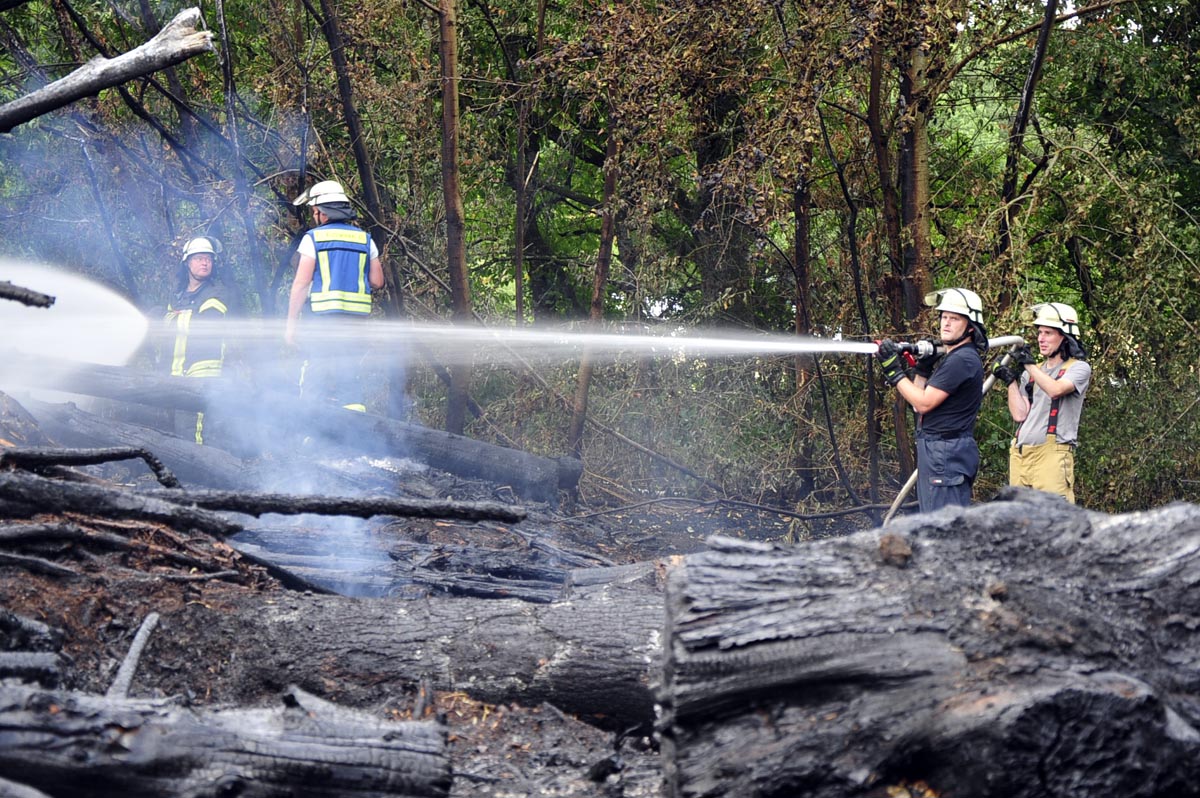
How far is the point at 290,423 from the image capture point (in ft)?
28.6

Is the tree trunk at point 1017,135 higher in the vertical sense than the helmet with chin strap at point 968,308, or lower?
higher

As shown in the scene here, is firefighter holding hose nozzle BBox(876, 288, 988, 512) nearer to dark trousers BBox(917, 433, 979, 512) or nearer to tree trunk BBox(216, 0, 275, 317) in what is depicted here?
dark trousers BBox(917, 433, 979, 512)

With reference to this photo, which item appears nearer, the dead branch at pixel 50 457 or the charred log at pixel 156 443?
the dead branch at pixel 50 457

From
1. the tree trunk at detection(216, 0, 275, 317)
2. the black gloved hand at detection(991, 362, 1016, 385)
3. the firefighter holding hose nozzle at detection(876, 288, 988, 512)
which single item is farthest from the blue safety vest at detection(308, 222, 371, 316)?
the black gloved hand at detection(991, 362, 1016, 385)

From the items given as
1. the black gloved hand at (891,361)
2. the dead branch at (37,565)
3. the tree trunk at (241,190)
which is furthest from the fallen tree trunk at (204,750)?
the tree trunk at (241,190)

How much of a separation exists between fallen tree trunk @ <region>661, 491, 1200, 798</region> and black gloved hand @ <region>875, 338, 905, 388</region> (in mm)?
3662

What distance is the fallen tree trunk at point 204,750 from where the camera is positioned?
2781 mm

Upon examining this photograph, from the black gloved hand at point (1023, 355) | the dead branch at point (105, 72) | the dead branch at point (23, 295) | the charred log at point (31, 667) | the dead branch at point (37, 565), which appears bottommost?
the charred log at point (31, 667)

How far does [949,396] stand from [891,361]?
1.39 ft

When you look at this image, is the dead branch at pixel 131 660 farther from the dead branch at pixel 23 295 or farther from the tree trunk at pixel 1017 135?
the tree trunk at pixel 1017 135

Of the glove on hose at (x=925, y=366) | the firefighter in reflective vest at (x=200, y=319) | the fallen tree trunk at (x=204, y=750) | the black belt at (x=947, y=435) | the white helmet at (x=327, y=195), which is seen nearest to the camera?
the fallen tree trunk at (x=204, y=750)

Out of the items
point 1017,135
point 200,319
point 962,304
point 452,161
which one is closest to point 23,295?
point 962,304

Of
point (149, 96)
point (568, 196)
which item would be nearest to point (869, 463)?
point (568, 196)

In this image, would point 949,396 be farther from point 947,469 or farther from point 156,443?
point 156,443
